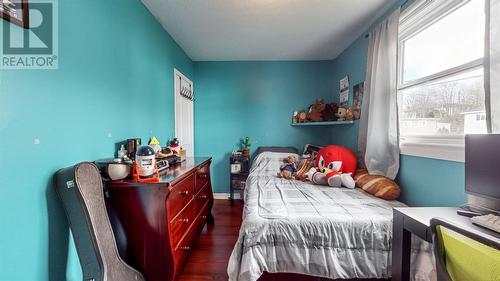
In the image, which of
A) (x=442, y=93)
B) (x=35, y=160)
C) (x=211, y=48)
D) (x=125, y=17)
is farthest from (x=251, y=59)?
(x=35, y=160)

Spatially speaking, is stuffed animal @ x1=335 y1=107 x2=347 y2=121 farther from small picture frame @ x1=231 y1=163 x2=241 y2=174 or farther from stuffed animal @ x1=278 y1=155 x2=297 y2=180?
small picture frame @ x1=231 y1=163 x2=241 y2=174

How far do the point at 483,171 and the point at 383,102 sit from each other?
1097 millimetres

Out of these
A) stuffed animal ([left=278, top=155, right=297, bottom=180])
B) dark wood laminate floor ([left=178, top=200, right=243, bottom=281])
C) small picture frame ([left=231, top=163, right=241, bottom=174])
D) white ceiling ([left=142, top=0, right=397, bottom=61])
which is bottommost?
dark wood laminate floor ([left=178, top=200, right=243, bottom=281])

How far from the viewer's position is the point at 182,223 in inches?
63.6

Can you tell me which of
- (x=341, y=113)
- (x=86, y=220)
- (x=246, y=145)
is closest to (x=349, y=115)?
(x=341, y=113)

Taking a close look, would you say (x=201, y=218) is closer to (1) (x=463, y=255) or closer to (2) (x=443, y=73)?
(1) (x=463, y=255)

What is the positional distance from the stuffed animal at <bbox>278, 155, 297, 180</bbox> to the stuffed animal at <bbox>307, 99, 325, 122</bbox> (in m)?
0.78

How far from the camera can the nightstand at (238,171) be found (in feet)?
11.2

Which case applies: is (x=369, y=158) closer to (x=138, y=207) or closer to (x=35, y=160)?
(x=138, y=207)

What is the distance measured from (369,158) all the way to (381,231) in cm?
96

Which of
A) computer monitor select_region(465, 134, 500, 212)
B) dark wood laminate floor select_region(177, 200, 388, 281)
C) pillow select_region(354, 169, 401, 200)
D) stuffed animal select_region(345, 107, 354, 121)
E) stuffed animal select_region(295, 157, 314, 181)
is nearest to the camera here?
computer monitor select_region(465, 134, 500, 212)

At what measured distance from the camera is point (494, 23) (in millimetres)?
1077

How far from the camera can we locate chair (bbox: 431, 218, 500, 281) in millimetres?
547
